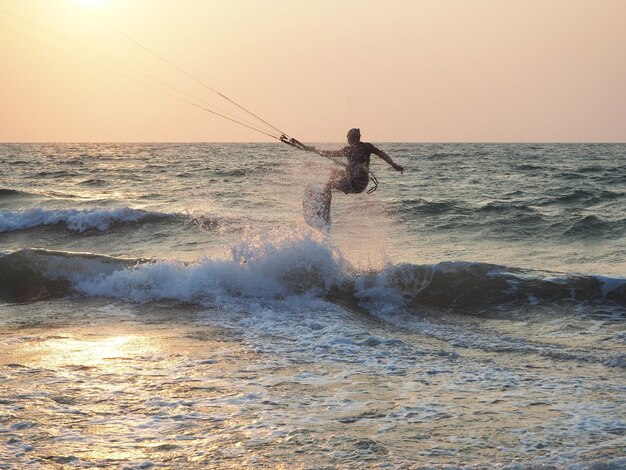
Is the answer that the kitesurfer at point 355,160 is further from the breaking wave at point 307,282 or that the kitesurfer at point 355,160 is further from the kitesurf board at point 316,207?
the breaking wave at point 307,282

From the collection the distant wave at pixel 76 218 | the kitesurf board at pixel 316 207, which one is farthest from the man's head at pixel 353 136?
the distant wave at pixel 76 218

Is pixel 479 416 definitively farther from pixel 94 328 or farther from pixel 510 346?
pixel 94 328

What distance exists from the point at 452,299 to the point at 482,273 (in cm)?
133

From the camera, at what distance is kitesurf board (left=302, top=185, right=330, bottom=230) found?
13.6 meters

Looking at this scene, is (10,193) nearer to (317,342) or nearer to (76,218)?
(76,218)

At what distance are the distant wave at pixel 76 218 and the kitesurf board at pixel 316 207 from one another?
409 inches

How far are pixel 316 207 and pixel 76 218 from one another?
12530 mm

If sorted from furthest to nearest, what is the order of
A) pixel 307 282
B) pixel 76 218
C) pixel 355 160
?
pixel 76 218, pixel 307 282, pixel 355 160

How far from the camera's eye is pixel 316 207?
13.8 meters

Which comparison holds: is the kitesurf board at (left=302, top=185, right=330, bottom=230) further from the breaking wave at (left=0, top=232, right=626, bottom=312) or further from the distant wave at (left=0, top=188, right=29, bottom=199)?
the distant wave at (left=0, top=188, right=29, bottom=199)

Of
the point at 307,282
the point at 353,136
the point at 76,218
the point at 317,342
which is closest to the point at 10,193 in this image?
the point at 76,218

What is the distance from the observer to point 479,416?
6.54m

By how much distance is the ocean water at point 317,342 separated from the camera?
596 centimetres

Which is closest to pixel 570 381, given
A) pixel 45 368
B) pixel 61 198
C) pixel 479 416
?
pixel 479 416
